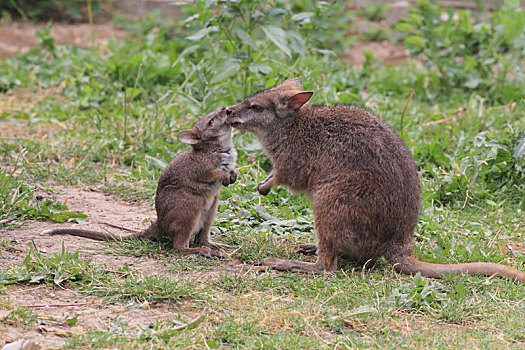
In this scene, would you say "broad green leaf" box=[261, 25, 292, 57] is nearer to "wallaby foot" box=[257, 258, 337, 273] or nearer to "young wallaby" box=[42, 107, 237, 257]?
"young wallaby" box=[42, 107, 237, 257]

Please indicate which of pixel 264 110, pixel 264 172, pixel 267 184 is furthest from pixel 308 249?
pixel 264 172

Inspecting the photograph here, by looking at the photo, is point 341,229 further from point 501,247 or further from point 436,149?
point 436,149

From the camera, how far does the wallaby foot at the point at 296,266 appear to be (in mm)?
4777

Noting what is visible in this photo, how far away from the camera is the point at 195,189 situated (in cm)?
498

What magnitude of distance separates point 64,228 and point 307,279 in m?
1.90

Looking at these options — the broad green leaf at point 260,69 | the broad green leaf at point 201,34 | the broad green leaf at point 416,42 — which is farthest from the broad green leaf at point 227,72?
the broad green leaf at point 416,42

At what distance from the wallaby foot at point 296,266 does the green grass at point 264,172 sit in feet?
0.42

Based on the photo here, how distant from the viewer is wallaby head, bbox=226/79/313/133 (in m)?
5.24

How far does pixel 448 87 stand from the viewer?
892 cm

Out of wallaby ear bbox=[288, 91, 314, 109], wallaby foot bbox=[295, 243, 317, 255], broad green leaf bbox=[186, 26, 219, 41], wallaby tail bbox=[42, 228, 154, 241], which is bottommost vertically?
wallaby foot bbox=[295, 243, 317, 255]

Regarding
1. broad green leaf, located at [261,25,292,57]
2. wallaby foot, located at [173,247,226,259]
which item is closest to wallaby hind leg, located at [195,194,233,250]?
wallaby foot, located at [173,247,226,259]

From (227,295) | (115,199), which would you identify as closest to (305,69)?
(115,199)

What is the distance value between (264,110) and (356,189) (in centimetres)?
105

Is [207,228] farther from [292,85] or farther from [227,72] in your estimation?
[227,72]
